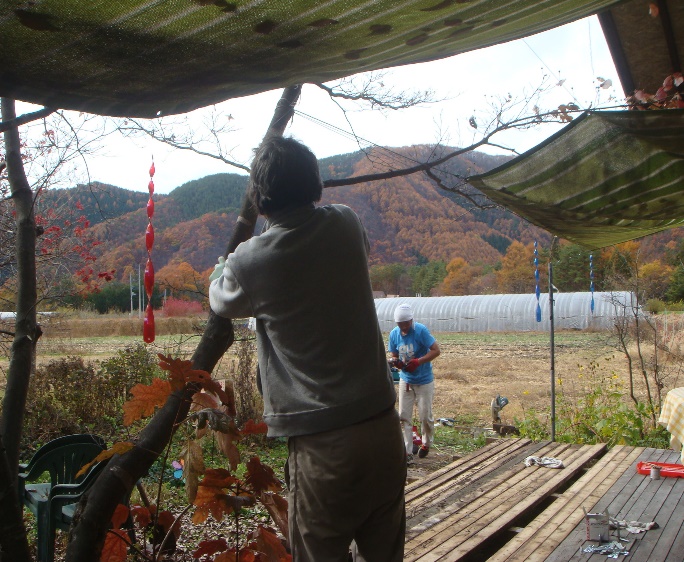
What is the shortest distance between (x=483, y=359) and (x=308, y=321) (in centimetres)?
1612

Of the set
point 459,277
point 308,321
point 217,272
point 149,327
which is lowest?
point 149,327

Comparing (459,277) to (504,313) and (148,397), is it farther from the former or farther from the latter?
(148,397)

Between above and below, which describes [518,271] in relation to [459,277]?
above

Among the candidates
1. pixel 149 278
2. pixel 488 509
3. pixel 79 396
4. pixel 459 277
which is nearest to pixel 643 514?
pixel 488 509

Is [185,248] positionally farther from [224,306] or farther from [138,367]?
[224,306]

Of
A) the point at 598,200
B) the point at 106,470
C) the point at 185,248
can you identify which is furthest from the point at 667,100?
the point at 185,248

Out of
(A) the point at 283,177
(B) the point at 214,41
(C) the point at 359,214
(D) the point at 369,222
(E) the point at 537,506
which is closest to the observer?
(B) the point at 214,41

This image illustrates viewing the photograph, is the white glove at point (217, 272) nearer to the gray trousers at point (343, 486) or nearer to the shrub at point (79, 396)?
the gray trousers at point (343, 486)

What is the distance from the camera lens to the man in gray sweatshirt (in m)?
1.50

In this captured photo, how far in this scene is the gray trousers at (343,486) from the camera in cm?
149

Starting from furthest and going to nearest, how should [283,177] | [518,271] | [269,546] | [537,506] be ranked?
1. [518,271]
2. [537,506]
3. [269,546]
4. [283,177]

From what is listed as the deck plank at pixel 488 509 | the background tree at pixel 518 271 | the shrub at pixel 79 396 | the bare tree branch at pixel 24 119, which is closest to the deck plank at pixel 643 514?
the deck plank at pixel 488 509

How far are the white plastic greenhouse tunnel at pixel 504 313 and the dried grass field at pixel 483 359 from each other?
3.27 feet

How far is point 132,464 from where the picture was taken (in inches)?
80.8
